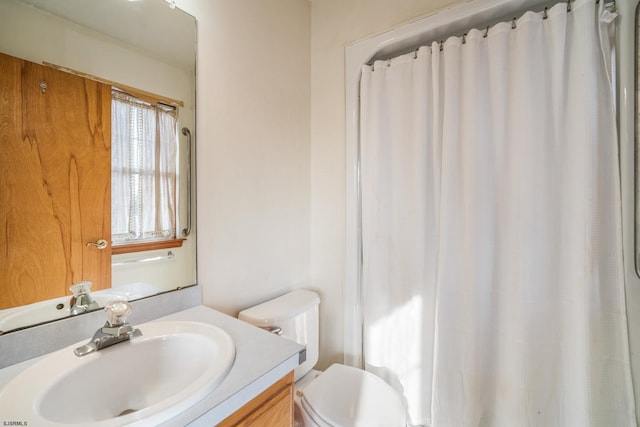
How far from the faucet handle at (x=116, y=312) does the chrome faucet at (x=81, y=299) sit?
0.15 m

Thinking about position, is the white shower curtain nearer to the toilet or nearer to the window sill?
the toilet

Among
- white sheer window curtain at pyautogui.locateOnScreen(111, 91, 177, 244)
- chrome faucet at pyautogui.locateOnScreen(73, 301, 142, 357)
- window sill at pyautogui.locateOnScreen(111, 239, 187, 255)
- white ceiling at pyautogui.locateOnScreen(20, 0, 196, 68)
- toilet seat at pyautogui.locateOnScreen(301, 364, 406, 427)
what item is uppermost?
white ceiling at pyautogui.locateOnScreen(20, 0, 196, 68)

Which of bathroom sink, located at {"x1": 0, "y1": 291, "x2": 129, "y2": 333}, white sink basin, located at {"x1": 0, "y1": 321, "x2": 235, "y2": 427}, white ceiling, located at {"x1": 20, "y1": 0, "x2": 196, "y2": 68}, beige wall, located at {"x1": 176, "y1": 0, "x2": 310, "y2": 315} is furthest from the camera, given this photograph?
beige wall, located at {"x1": 176, "y1": 0, "x2": 310, "y2": 315}

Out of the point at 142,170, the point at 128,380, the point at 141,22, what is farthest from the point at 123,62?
the point at 128,380

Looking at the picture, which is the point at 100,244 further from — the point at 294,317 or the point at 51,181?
the point at 294,317

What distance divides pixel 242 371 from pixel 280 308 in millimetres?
613

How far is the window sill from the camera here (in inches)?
34.5

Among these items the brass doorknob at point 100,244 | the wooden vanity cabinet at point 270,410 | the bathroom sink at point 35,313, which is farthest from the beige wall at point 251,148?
the wooden vanity cabinet at point 270,410

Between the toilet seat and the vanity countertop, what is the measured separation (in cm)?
48

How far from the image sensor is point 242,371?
24.7 inches

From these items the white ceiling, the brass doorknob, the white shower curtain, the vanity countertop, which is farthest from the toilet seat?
the white ceiling

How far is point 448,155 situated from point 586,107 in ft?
1.53

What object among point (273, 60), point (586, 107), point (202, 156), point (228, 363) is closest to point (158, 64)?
point (202, 156)

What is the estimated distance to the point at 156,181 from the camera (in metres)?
0.97
